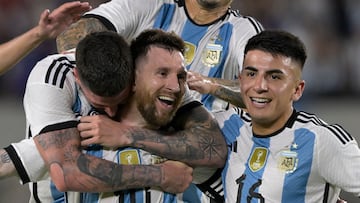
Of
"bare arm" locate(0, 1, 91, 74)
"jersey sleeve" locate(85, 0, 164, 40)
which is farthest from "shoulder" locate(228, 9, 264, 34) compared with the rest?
"bare arm" locate(0, 1, 91, 74)

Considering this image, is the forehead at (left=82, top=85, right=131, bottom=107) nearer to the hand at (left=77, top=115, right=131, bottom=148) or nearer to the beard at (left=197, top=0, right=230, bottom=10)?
the hand at (left=77, top=115, right=131, bottom=148)

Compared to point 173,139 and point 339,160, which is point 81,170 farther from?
point 339,160

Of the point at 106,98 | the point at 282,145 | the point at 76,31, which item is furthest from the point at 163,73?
the point at 76,31

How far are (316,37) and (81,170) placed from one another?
4517 millimetres

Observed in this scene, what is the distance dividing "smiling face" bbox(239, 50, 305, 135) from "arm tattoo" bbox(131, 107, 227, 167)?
22 centimetres

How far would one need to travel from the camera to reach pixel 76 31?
475 cm

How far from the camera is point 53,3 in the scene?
8.22 meters

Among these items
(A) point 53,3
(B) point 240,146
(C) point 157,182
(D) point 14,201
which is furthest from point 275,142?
(A) point 53,3

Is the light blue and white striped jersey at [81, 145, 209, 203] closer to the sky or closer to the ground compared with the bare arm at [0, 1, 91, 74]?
closer to the ground

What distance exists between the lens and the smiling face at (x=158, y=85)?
3.91 m

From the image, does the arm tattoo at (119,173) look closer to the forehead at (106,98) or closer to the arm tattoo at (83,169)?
the arm tattoo at (83,169)

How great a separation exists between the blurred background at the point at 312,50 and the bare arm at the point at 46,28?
289 cm

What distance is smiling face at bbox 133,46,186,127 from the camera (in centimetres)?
391

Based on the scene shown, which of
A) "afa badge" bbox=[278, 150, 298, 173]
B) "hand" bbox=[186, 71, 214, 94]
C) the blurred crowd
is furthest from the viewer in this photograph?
the blurred crowd
